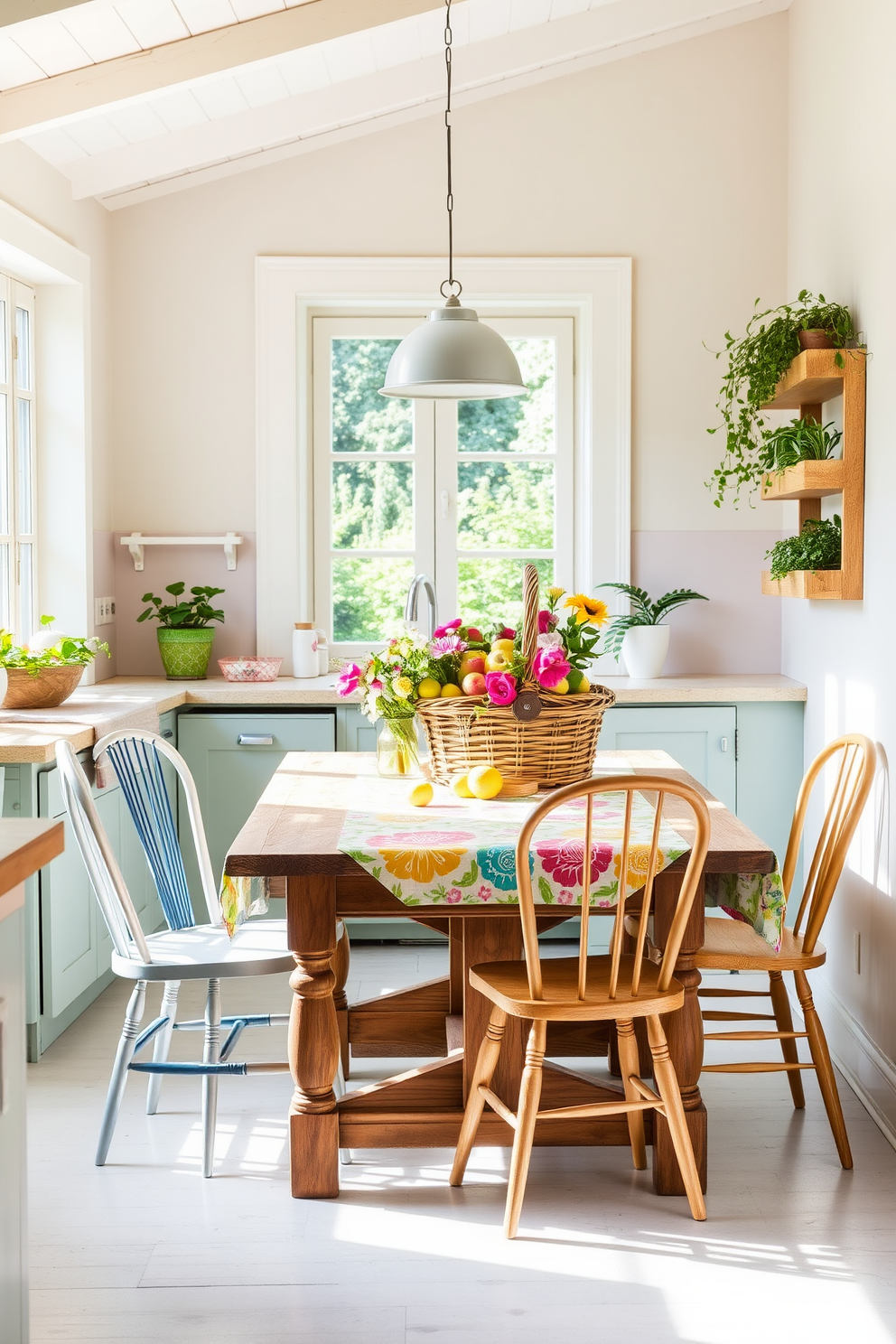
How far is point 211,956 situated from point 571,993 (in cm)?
81

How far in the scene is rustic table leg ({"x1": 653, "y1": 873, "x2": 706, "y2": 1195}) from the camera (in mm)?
2555

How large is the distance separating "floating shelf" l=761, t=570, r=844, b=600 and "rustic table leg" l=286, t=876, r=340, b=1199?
1739 mm

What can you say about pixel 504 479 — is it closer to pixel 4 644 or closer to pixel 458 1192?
pixel 4 644

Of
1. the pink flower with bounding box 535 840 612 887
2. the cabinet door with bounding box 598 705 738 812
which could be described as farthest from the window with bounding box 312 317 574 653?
the pink flower with bounding box 535 840 612 887

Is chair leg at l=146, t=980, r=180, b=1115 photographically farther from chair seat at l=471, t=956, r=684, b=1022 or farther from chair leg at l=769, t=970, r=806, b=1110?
chair leg at l=769, t=970, r=806, b=1110

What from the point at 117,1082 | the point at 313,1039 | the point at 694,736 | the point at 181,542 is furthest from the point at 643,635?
the point at 117,1082

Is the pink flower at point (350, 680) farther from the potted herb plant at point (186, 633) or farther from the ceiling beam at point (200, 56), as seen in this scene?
the ceiling beam at point (200, 56)

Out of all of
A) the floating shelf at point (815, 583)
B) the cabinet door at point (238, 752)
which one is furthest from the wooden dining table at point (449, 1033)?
the cabinet door at point (238, 752)

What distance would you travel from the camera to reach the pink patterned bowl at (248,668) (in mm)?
4551

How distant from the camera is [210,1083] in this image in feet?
9.07

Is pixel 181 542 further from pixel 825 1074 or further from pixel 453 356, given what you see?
pixel 825 1074

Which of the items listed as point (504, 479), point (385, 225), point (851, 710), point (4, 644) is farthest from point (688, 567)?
point (4, 644)

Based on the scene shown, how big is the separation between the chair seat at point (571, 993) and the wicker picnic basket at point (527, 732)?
460mm

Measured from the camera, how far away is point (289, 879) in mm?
2520
